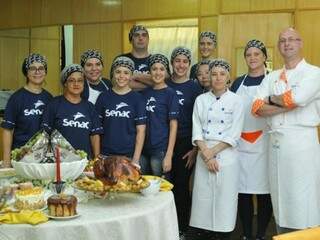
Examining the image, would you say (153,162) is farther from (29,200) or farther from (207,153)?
(29,200)

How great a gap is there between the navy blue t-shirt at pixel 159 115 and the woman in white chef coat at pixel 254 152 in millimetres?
535

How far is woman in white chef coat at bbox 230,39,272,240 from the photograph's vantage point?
3576mm

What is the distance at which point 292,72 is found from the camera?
10.8 ft

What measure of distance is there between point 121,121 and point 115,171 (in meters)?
1.35

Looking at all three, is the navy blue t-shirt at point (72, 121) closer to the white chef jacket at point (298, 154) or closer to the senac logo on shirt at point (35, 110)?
the senac logo on shirt at point (35, 110)

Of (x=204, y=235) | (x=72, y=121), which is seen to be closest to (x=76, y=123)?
(x=72, y=121)

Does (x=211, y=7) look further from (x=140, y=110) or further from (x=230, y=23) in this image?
(x=140, y=110)

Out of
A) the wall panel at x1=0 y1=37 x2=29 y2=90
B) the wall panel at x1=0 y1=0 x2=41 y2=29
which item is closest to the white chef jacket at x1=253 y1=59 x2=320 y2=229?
the wall panel at x1=0 y1=0 x2=41 y2=29

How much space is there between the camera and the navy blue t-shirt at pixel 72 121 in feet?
10.7

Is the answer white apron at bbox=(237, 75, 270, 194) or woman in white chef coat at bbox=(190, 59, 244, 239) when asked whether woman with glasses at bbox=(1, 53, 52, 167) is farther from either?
white apron at bbox=(237, 75, 270, 194)

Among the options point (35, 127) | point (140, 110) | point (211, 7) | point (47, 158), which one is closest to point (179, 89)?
point (140, 110)

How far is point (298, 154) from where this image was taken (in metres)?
3.22

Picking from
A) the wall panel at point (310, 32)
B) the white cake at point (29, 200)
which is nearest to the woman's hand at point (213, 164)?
the white cake at point (29, 200)

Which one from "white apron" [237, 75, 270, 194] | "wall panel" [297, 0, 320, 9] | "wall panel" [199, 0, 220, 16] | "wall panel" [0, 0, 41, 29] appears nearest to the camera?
"white apron" [237, 75, 270, 194]
